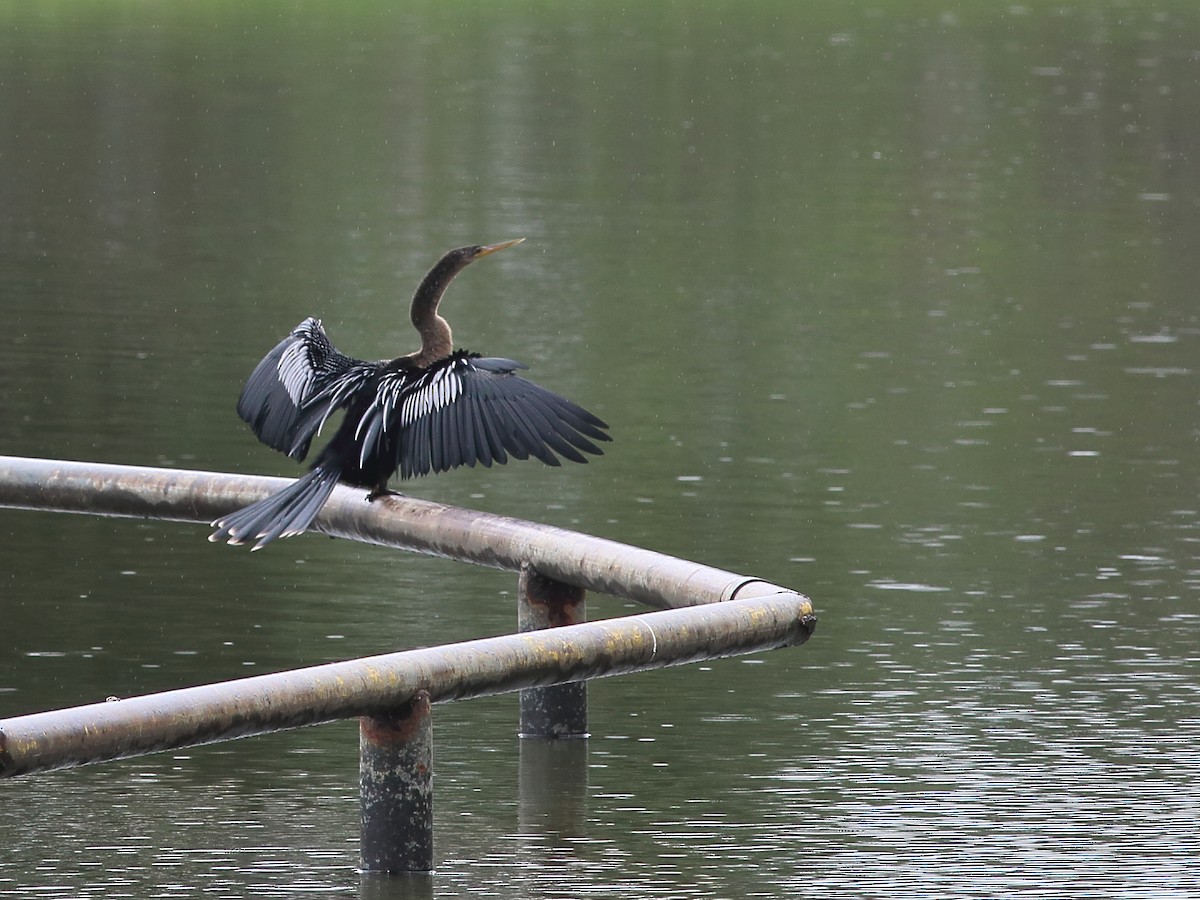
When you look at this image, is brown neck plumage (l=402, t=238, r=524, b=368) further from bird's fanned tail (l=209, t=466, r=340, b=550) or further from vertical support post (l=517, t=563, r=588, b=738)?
vertical support post (l=517, t=563, r=588, b=738)

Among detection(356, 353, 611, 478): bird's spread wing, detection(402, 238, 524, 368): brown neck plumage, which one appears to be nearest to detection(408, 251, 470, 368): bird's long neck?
detection(402, 238, 524, 368): brown neck plumage

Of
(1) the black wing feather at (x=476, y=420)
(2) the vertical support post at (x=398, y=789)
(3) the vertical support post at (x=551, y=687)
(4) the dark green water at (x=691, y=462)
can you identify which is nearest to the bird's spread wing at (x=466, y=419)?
(1) the black wing feather at (x=476, y=420)

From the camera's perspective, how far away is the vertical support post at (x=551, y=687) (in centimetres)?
838

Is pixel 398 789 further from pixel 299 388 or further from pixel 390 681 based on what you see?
pixel 299 388

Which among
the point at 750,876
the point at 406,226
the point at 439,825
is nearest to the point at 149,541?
the point at 439,825

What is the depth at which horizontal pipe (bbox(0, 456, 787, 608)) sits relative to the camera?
24.9 ft

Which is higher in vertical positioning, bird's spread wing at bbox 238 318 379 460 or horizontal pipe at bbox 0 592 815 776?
bird's spread wing at bbox 238 318 379 460

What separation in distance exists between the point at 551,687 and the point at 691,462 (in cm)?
499

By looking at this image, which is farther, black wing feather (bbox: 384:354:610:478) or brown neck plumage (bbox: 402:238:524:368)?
brown neck plumage (bbox: 402:238:524:368)

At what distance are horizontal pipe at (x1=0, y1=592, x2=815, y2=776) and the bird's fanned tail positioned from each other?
3.32 ft

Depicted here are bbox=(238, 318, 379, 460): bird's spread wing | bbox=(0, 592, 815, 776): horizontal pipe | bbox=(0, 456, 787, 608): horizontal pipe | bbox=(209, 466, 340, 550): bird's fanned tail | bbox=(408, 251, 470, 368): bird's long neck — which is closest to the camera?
bbox=(0, 592, 815, 776): horizontal pipe

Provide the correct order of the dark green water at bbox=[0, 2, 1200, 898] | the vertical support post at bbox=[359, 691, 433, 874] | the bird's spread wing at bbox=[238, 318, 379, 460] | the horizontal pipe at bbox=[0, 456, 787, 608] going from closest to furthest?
1. the vertical support post at bbox=[359, 691, 433, 874]
2. the horizontal pipe at bbox=[0, 456, 787, 608]
3. the dark green water at bbox=[0, 2, 1200, 898]
4. the bird's spread wing at bbox=[238, 318, 379, 460]

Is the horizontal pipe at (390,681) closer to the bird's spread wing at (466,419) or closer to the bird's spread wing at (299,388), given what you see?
the bird's spread wing at (466,419)

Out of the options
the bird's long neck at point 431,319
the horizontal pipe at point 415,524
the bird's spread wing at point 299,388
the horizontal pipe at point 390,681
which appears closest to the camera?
the horizontal pipe at point 390,681
